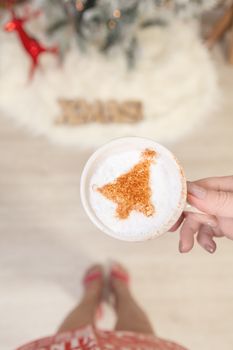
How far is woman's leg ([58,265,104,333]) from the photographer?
1387 mm

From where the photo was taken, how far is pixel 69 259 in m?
1.54

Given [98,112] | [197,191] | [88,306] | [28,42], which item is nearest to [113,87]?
A: [98,112]

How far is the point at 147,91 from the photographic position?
5.58ft

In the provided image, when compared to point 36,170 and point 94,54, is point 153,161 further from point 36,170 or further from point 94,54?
point 94,54

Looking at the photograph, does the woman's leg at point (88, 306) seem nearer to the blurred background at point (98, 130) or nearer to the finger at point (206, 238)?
the blurred background at point (98, 130)

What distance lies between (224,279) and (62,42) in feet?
3.21

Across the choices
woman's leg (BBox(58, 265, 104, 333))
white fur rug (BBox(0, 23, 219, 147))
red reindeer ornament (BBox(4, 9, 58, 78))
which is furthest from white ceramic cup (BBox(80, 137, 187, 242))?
red reindeer ornament (BBox(4, 9, 58, 78))

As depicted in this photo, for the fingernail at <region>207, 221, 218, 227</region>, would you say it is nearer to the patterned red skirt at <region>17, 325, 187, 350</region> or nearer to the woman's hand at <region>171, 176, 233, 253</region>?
the woman's hand at <region>171, 176, 233, 253</region>

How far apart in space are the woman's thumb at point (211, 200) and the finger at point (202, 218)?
0.04 metres

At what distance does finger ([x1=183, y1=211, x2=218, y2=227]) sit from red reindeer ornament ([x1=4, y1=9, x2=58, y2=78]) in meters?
0.92

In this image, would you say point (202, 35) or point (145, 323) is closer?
point (145, 323)

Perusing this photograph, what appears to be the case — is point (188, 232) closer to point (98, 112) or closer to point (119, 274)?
point (119, 274)

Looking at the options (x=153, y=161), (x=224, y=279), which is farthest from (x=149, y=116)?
(x=153, y=161)

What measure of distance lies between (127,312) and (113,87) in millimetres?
787
